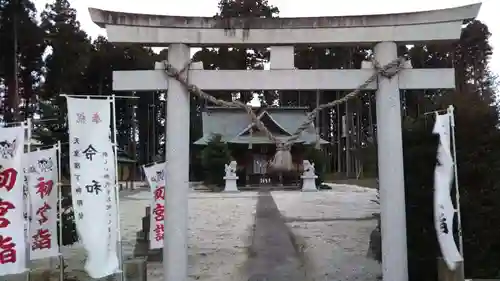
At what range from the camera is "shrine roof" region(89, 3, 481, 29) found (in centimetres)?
634

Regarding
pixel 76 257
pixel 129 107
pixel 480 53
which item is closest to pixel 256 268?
pixel 76 257

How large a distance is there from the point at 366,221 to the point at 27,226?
9368 millimetres

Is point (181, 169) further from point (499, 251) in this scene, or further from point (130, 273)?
point (499, 251)

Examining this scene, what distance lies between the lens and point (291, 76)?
6441 mm

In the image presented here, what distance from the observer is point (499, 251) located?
6.41m

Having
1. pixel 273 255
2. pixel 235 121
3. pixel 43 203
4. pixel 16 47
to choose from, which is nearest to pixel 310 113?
pixel 273 255

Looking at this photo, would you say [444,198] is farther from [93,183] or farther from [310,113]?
[93,183]

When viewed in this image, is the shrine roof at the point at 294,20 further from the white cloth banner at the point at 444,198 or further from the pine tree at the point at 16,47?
the pine tree at the point at 16,47

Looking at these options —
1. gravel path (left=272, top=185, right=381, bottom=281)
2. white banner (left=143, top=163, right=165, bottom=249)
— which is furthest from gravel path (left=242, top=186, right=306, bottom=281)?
white banner (left=143, top=163, right=165, bottom=249)

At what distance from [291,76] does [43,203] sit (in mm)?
3978

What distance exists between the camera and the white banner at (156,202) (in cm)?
746

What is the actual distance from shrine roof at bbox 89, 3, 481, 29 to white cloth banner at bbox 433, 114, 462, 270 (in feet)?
4.80

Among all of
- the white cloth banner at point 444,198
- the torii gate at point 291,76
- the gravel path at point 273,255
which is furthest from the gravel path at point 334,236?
the white cloth banner at point 444,198

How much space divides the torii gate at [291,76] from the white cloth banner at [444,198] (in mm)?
623
